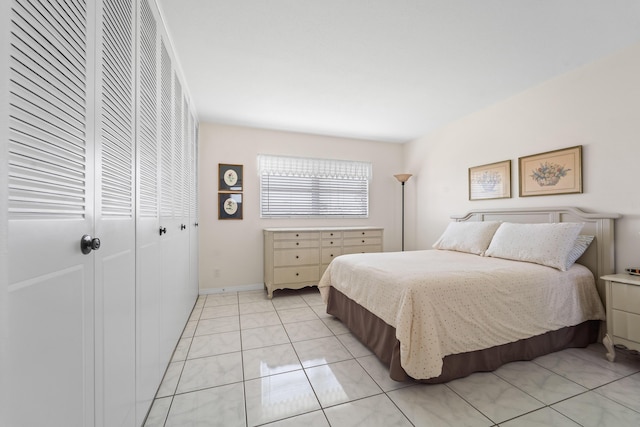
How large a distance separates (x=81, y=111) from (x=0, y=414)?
2.56ft

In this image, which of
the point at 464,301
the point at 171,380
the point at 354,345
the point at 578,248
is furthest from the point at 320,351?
the point at 578,248

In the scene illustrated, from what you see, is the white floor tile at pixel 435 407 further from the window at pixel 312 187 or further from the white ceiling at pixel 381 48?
the window at pixel 312 187

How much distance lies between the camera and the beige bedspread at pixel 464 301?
1.62 metres

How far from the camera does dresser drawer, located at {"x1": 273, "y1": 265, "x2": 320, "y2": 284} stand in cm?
355

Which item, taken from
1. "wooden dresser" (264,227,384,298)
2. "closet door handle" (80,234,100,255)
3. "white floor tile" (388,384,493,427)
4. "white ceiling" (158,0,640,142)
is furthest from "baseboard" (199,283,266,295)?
"closet door handle" (80,234,100,255)

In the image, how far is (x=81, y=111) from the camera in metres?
0.81

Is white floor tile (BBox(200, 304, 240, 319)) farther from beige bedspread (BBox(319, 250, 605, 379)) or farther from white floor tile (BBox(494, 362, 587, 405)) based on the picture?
white floor tile (BBox(494, 362, 587, 405))

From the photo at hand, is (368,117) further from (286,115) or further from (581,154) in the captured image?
(581,154)

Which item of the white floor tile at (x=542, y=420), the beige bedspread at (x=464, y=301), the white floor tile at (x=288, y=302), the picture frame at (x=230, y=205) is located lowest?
the white floor tile at (x=288, y=302)

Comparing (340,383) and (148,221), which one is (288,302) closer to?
(340,383)

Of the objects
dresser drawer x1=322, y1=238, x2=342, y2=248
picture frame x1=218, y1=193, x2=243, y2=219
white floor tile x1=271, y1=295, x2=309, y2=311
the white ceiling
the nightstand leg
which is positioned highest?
the white ceiling

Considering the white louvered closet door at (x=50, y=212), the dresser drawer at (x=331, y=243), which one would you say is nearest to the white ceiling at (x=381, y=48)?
the white louvered closet door at (x=50, y=212)

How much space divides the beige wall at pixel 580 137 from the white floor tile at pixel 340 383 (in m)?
2.34

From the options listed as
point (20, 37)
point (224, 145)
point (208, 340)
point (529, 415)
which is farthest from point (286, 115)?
point (529, 415)
